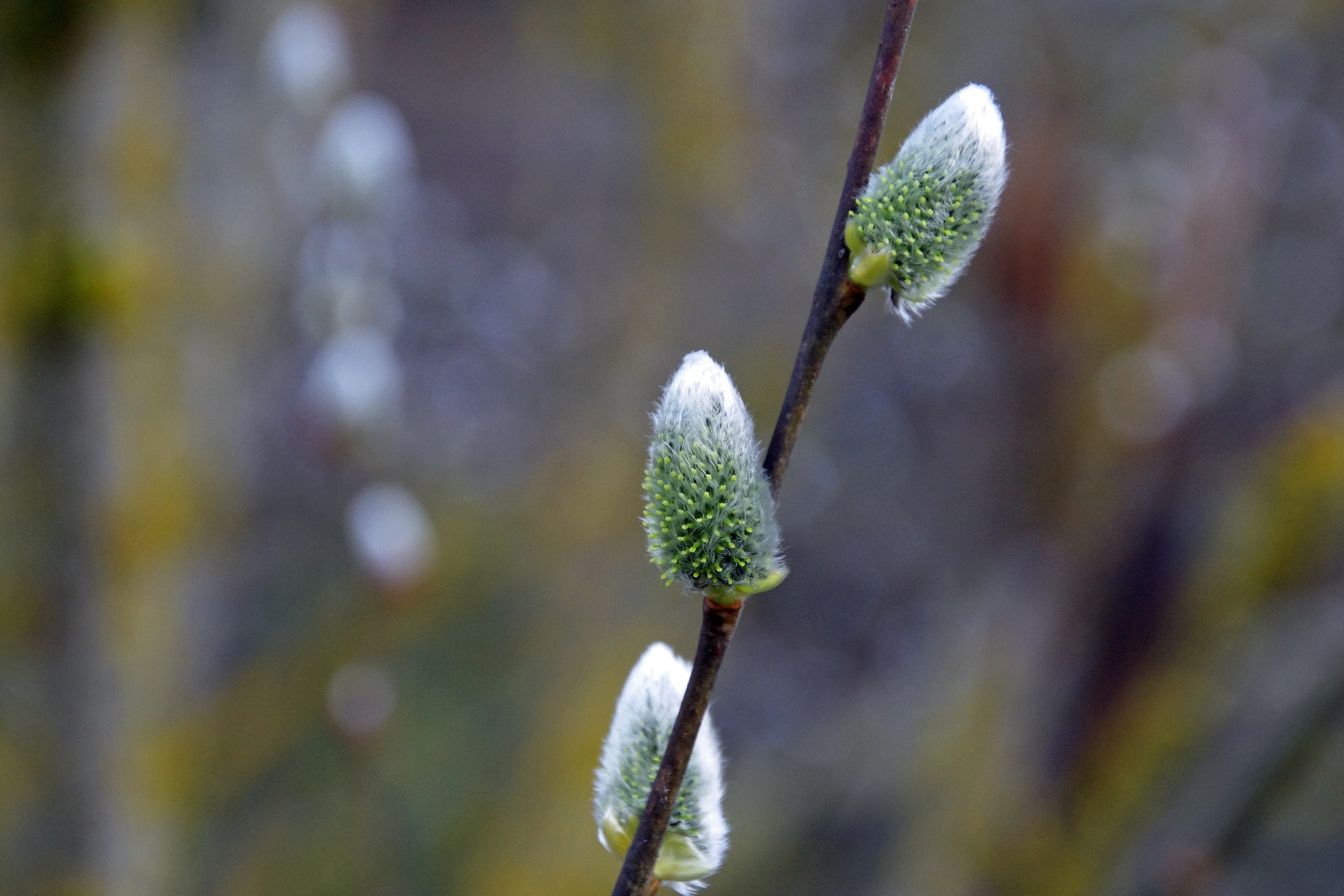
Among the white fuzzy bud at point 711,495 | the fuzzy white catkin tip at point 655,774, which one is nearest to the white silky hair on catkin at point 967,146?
the white fuzzy bud at point 711,495

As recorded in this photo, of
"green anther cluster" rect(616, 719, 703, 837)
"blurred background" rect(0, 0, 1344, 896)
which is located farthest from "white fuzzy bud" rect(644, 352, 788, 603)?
"blurred background" rect(0, 0, 1344, 896)

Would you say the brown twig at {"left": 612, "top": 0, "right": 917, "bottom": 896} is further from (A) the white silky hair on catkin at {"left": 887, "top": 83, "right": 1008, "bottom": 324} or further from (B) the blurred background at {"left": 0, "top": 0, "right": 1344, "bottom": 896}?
(B) the blurred background at {"left": 0, "top": 0, "right": 1344, "bottom": 896}

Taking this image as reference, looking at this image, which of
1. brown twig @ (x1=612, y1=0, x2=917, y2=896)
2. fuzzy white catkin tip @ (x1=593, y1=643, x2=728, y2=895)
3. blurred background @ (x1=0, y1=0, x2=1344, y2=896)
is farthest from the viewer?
blurred background @ (x1=0, y1=0, x2=1344, y2=896)

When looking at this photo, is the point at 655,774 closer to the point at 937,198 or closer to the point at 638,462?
the point at 937,198

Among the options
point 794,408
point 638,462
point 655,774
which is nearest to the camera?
point 794,408

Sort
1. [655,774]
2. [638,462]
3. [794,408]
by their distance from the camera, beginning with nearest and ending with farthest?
[794,408] < [655,774] < [638,462]

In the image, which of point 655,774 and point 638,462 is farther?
point 638,462

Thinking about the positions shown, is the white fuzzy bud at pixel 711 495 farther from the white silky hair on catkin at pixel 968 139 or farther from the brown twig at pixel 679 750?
the white silky hair on catkin at pixel 968 139

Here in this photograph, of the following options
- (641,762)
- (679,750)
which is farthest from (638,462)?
(679,750)

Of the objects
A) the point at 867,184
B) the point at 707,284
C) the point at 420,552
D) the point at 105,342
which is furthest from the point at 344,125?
the point at 867,184
